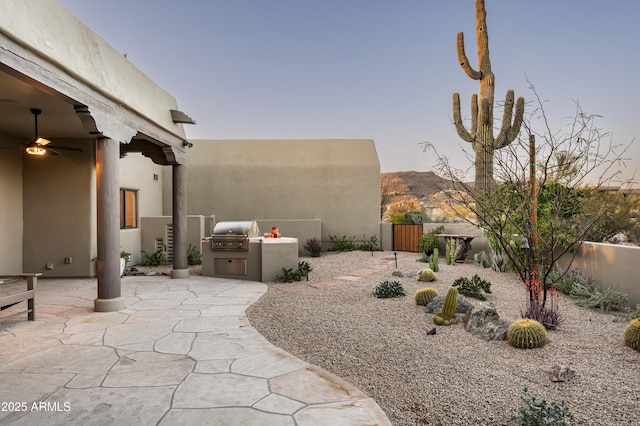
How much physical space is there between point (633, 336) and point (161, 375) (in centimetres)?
457

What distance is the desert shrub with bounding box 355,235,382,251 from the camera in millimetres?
12992

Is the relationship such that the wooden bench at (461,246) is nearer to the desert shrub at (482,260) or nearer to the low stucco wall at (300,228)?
the desert shrub at (482,260)

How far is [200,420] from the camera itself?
2.23 metres

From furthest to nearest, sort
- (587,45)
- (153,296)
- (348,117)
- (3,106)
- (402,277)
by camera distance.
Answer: (348,117), (587,45), (402,277), (153,296), (3,106)

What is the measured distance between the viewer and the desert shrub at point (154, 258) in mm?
9880

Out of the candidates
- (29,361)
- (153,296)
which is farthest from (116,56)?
(29,361)

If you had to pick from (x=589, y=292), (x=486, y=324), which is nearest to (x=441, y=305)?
(x=486, y=324)

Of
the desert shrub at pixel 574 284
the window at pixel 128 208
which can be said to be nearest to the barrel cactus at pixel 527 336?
the desert shrub at pixel 574 284

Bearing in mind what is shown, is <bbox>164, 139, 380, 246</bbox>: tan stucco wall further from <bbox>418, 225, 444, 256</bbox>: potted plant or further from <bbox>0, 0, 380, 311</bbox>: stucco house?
<bbox>418, 225, 444, 256</bbox>: potted plant

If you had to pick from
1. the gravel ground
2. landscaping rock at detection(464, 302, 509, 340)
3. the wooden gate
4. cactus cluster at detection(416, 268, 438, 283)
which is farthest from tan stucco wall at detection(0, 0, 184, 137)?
the wooden gate

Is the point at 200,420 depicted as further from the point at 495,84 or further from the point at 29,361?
the point at 495,84

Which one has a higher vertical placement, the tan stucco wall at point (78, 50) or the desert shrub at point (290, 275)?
the tan stucco wall at point (78, 50)

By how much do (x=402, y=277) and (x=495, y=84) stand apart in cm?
706

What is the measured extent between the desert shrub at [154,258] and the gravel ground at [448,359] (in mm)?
5296
